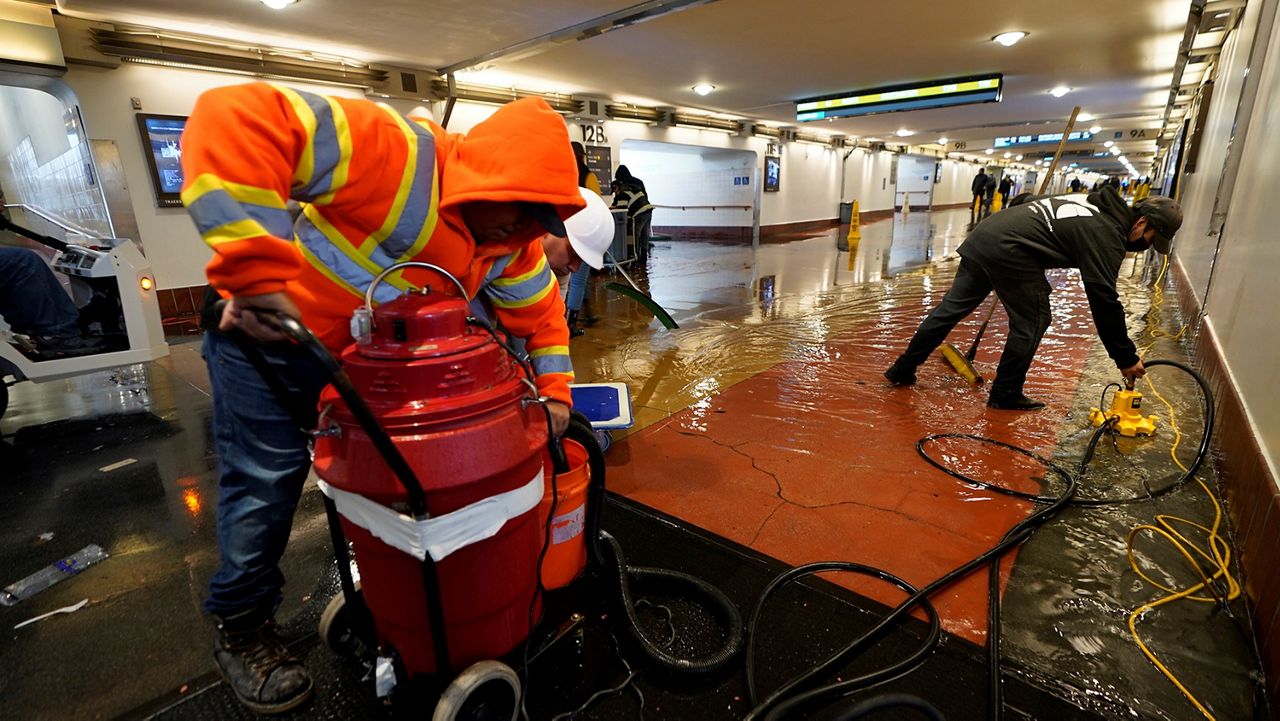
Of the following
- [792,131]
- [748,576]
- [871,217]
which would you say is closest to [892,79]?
[792,131]

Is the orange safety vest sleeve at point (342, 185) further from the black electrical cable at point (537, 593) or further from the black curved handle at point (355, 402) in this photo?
the black electrical cable at point (537, 593)

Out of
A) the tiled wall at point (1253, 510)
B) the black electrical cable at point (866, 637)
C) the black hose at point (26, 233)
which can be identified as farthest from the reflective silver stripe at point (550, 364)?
the black hose at point (26, 233)

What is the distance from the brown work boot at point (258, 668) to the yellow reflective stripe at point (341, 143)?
1.10 metres

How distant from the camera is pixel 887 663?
147 cm

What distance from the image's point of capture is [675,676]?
4.58 ft

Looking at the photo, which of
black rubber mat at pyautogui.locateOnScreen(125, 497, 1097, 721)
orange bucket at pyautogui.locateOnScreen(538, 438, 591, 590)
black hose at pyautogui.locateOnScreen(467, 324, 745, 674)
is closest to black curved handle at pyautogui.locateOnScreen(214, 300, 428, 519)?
black hose at pyautogui.locateOnScreen(467, 324, 745, 674)

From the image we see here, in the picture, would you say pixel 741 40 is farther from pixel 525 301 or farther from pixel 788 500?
pixel 525 301

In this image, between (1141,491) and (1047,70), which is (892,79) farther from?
(1141,491)

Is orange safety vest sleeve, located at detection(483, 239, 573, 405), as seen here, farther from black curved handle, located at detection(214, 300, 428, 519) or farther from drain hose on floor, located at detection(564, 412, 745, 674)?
black curved handle, located at detection(214, 300, 428, 519)

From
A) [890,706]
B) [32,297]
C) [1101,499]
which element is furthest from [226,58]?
[1101,499]

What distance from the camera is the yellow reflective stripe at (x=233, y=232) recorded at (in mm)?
821

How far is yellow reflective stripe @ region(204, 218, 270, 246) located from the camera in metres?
0.82

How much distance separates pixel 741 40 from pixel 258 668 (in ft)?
23.1

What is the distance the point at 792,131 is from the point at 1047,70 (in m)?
7.15
